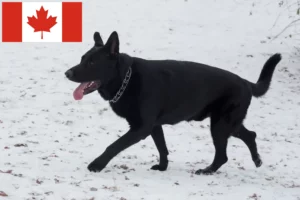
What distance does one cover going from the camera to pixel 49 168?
195 inches

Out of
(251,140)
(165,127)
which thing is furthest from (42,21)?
(251,140)

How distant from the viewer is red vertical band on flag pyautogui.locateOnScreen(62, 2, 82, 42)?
12328 millimetres

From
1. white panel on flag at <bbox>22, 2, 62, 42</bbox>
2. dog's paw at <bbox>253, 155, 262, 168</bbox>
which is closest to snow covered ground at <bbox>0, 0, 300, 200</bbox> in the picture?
dog's paw at <bbox>253, 155, 262, 168</bbox>

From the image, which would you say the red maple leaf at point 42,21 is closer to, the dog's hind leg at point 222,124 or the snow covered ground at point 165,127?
the snow covered ground at point 165,127

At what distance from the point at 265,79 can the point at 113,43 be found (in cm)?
204

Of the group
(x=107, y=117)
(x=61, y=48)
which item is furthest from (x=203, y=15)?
(x=107, y=117)

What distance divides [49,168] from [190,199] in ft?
4.73

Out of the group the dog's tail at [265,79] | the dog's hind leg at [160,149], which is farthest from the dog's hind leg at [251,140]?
the dog's hind leg at [160,149]

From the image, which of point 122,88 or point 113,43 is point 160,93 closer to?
point 122,88

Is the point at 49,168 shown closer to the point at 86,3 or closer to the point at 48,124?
the point at 48,124

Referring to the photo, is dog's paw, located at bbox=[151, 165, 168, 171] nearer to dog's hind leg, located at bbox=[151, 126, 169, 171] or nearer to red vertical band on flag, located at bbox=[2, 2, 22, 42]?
dog's hind leg, located at bbox=[151, 126, 169, 171]

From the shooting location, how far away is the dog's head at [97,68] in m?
4.89

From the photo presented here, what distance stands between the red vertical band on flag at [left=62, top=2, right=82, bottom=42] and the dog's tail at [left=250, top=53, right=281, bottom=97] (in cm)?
695

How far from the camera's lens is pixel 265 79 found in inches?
235
